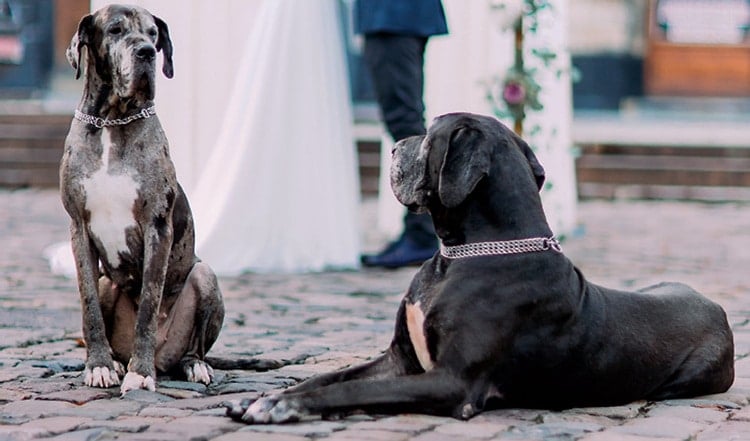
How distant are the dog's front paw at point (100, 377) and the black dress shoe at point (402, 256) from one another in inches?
143

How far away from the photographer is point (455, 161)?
4.01m

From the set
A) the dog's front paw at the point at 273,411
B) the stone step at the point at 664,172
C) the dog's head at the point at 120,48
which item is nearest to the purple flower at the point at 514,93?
the dog's head at the point at 120,48

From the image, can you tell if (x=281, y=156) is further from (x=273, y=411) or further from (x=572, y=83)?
(x=572, y=83)

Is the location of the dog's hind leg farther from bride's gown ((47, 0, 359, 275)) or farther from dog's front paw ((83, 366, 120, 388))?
bride's gown ((47, 0, 359, 275))

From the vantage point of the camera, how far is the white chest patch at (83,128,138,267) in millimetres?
4316

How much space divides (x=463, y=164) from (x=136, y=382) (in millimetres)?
1235

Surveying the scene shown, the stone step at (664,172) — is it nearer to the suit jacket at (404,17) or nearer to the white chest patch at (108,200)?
the suit jacket at (404,17)

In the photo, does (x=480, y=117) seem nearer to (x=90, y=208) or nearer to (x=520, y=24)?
(x=90, y=208)

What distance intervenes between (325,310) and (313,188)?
1434mm

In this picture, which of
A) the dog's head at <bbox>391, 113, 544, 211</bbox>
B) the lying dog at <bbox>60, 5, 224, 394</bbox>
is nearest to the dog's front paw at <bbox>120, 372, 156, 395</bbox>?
the lying dog at <bbox>60, 5, 224, 394</bbox>

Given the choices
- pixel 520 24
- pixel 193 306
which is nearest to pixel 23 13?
pixel 520 24

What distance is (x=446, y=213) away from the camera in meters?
4.09

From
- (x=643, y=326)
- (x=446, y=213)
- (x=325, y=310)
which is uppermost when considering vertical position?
(x=446, y=213)

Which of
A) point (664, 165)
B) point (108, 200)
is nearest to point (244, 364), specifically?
point (108, 200)
